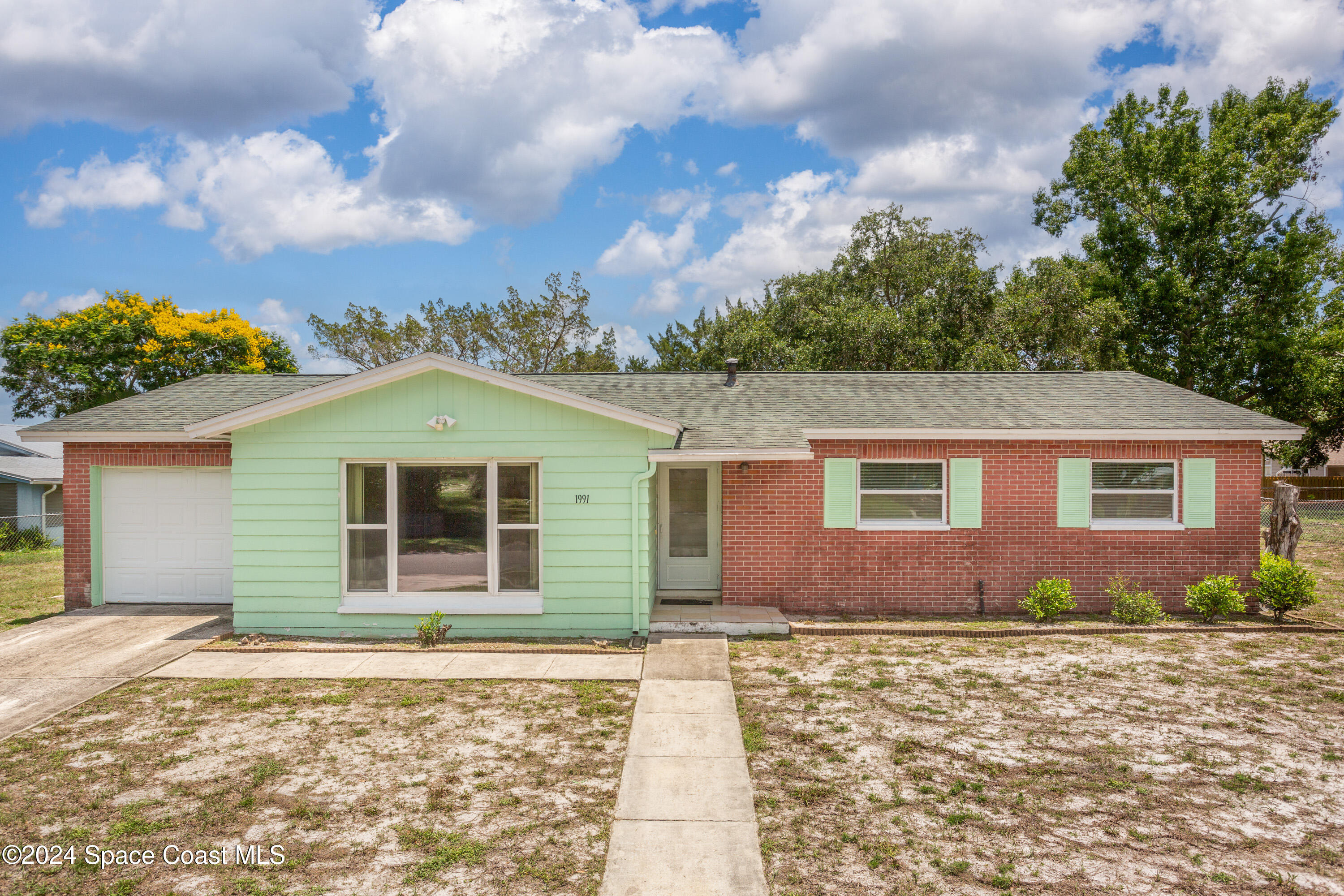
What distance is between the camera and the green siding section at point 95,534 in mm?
10898

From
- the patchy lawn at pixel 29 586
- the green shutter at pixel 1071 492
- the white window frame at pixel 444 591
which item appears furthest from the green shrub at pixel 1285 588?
the patchy lawn at pixel 29 586

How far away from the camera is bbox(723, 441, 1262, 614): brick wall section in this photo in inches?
418

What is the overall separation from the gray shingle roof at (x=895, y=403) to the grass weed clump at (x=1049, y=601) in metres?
2.23

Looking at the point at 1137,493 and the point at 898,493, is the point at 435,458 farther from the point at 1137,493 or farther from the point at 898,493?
the point at 1137,493

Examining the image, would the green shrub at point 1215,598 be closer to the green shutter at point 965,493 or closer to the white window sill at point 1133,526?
the white window sill at point 1133,526

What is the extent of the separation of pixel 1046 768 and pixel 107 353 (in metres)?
27.3

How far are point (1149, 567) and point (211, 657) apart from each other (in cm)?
1259

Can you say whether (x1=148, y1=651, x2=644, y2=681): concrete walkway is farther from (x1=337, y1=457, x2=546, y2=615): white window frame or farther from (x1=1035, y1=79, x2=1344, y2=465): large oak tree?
(x1=1035, y1=79, x2=1344, y2=465): large oak tree

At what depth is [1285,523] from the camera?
1170 centimetres

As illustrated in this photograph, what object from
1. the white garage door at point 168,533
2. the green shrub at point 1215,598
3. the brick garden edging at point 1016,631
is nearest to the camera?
the brick garden edging at point 1016,631

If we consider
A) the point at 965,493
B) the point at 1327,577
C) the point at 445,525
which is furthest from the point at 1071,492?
the point at 445,525

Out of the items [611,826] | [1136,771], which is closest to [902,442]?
[1136,771]

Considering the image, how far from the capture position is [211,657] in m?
8.39

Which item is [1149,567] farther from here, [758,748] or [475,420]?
[475,420]
